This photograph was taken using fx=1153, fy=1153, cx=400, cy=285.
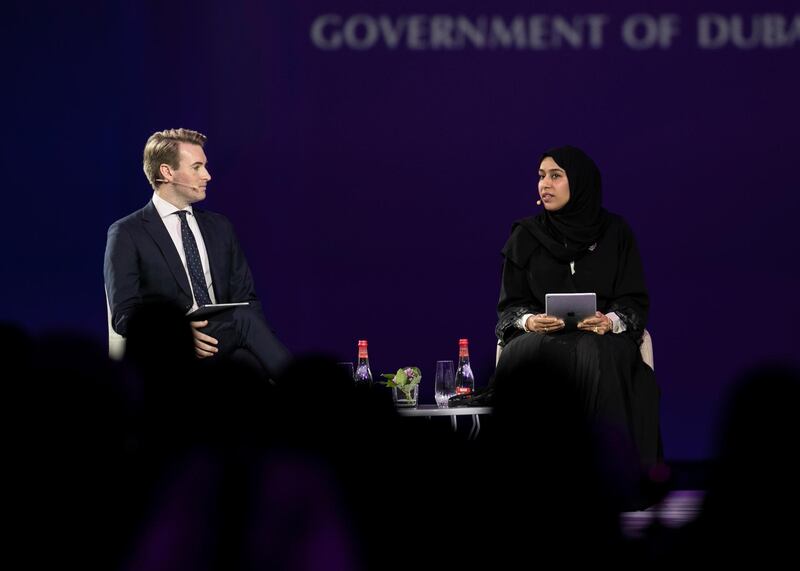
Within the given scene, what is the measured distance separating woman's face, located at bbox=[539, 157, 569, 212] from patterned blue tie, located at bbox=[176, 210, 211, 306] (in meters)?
1.39

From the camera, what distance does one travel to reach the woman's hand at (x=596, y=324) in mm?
4297

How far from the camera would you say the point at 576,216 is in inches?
183

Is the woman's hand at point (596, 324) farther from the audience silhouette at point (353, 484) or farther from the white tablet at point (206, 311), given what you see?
the audience silhouette at point (353, 484)

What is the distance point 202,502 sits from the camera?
4.64 feet

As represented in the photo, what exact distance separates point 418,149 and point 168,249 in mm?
1573

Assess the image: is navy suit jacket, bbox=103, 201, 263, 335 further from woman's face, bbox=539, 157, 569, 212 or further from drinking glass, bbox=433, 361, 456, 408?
woman's face, bbox=539, 157, 569, 212

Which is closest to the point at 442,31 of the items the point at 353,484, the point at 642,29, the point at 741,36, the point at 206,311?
the point at 642,29

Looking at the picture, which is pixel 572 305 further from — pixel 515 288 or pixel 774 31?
pixel 774 31

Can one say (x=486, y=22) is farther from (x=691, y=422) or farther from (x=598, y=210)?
→ (x=691, y=422)

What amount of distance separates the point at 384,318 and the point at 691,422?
5.15 ft

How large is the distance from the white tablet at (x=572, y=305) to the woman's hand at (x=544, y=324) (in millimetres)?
31

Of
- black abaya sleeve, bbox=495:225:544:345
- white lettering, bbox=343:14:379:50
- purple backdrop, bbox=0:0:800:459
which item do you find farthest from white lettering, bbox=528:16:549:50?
black abaya sleeve, bbox=495:225:544:345

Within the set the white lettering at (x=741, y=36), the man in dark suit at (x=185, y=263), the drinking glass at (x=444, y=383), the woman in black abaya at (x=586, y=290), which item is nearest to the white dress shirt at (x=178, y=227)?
the man in dark suit at (x=185, y=263)

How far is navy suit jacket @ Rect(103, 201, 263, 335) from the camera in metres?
4.29
